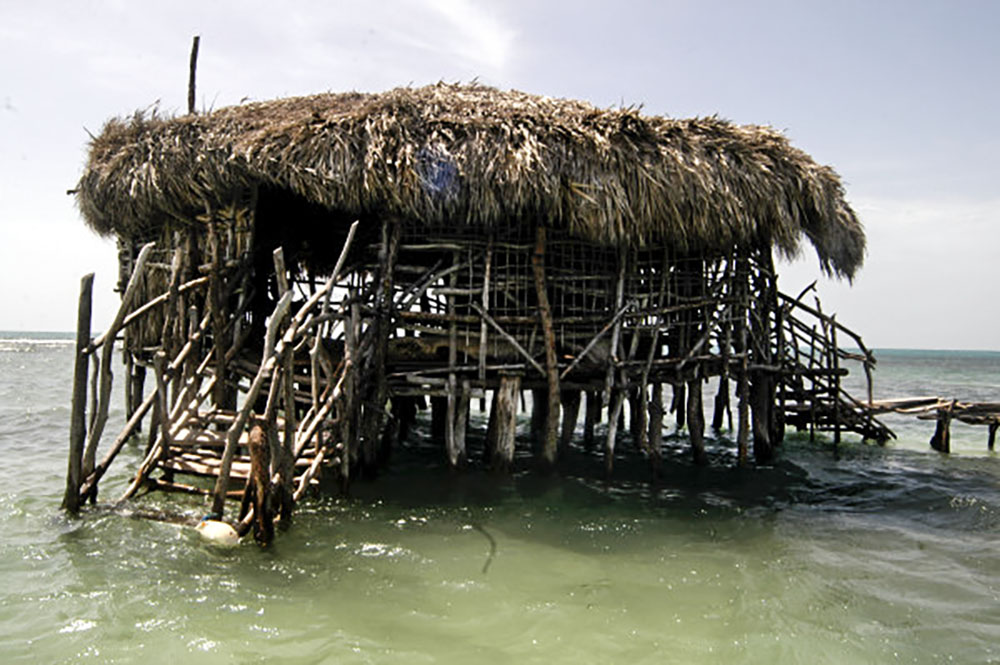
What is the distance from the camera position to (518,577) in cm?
574

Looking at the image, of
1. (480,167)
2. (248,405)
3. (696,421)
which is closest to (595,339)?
(696,421)

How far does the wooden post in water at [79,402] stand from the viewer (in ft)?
21.7

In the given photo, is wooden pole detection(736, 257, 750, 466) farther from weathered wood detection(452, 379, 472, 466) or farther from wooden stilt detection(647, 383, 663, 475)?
A: weathered wood detection(452, 379, 472, 466)

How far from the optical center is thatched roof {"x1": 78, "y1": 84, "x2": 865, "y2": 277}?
8305 mm

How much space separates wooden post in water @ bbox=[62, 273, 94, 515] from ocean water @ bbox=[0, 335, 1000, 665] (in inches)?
10.7

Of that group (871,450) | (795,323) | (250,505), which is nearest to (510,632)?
(250,505)

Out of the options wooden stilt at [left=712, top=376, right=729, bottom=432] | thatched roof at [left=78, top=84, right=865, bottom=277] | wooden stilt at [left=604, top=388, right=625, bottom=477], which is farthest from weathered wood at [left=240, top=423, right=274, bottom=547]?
wooden stilt at [left=712, top=376, right=729, bottom=432]

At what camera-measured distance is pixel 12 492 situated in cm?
806

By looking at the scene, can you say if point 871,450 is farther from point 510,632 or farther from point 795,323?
point 510,632

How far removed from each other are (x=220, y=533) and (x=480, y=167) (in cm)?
486

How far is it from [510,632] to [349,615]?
1.15 m

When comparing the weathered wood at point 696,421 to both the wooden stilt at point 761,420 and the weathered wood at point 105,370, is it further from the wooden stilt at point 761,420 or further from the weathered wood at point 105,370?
the weathered wood at point 105,370

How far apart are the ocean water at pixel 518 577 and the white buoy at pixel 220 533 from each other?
0.08m

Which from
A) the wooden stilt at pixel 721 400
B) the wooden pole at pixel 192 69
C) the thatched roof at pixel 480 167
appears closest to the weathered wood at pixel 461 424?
the thatched roof at pixel 480 167
